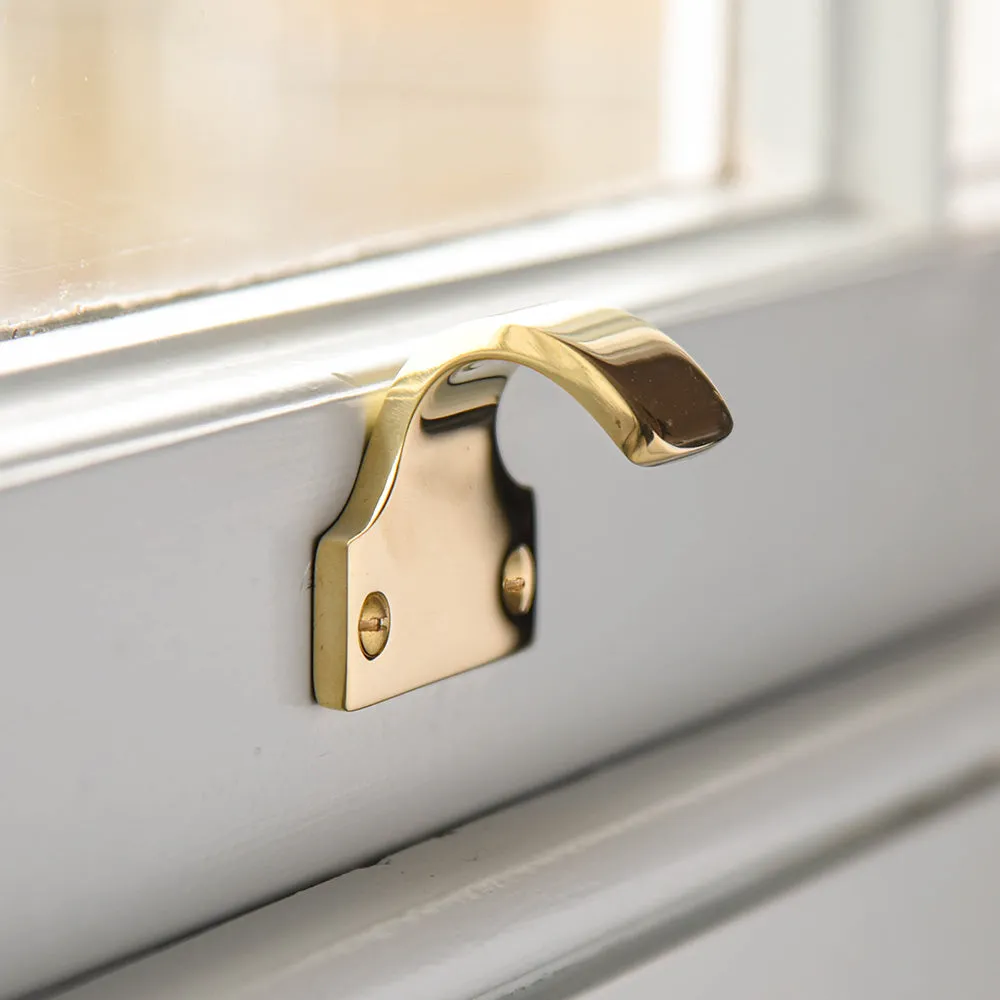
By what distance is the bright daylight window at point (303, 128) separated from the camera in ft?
0.87

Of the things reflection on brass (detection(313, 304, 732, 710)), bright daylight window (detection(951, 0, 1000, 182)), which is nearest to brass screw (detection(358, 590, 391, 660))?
reflection on brass (detection(313, 304, 732, 710))

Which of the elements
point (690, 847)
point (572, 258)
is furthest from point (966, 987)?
point (572, 258)

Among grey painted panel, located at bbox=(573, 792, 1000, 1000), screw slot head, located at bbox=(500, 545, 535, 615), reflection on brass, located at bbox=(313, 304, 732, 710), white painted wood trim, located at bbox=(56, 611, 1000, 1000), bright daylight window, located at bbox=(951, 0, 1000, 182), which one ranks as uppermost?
bright daylight window, located at bbox=(951, 0, 1000, 182)

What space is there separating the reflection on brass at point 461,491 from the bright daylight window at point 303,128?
0.17 feet

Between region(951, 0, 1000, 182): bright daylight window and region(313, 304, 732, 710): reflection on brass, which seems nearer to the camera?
region(313, 304, 732, 710): reflection on brass

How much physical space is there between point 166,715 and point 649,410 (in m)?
0.10

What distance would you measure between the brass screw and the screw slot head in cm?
3

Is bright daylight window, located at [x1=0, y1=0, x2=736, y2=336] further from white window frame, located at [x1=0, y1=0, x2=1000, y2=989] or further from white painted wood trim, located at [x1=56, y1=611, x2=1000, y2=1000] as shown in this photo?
white painted wood trim, located at [x1=56, y1=611, x2=1000, y2=1000]

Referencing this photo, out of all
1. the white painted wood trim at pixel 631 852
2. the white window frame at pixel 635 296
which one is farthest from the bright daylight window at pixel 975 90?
the white painted wood trim at pixel 631 852

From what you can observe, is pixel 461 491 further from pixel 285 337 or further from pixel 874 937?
pixel 874 937

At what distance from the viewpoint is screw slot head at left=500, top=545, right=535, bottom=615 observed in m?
0.31

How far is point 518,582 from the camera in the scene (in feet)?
1.04

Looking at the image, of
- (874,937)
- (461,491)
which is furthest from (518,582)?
(874,937)

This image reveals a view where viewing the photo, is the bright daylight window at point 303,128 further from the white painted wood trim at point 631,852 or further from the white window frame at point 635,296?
the white painted wood trim at point 631,852
